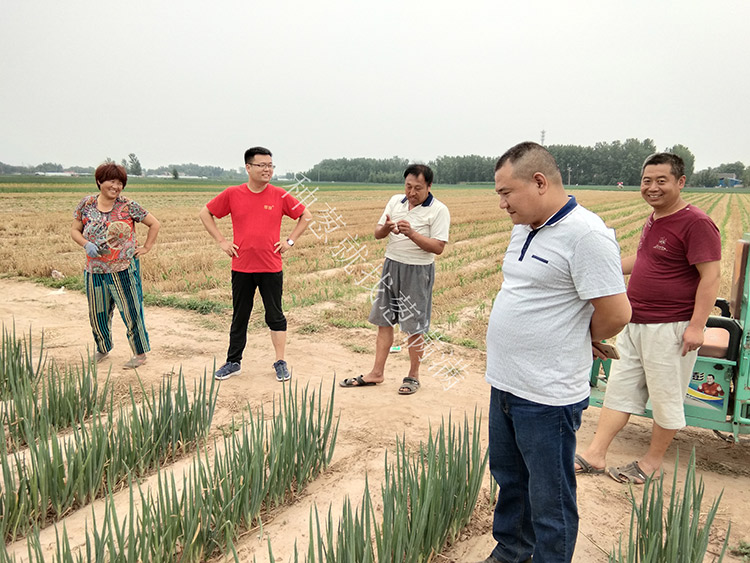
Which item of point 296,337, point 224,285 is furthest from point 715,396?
point 224,285

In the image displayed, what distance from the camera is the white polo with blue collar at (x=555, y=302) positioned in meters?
1.77

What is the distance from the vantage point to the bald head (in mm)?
1803

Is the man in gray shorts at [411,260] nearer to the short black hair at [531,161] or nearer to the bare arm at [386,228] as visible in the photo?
the bare arm at [386,228]

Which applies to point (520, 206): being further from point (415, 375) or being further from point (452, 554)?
point (415, 375)

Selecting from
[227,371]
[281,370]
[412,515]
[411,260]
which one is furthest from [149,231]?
[412,515]

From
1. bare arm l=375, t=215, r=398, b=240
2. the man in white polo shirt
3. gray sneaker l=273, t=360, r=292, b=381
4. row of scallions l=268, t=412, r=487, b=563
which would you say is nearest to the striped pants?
gray sneaker l=273, t=360, r=292, b=381

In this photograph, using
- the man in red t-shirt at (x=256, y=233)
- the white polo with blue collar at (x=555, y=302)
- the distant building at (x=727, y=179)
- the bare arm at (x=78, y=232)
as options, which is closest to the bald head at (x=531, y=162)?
the white polo with blue collar at (x=555, y=302)

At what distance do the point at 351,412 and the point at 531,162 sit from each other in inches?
103

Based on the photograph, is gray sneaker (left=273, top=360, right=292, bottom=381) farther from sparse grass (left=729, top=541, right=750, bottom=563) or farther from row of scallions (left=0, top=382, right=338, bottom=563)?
sparse grass (left=729, top=541, right=750, bottom=563)

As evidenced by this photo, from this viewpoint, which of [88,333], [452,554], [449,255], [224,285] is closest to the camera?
[452,554]

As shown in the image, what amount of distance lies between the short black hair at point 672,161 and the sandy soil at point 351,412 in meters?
1.38

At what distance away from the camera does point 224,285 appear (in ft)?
27.2

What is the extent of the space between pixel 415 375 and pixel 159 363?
2.35m

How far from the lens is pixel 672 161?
284 centimetres
